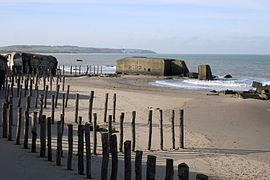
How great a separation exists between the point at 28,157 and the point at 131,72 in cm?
4822

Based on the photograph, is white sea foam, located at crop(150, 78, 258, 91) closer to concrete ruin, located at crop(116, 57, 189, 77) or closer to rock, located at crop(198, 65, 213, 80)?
rock, located at crop(198, 65, 213, 80)

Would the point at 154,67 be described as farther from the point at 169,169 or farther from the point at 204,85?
the point at 169,169

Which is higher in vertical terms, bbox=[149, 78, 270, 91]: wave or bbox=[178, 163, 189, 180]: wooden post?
bbox=[178, 163, 189, 180]: wooden post

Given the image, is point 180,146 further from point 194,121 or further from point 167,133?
point 194,121

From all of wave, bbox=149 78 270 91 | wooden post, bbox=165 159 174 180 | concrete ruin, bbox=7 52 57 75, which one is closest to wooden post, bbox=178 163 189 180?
wooden post, bbox=165 159 174 180

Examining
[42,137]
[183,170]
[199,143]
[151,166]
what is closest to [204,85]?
[199,143]

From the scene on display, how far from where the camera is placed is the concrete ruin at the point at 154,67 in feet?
184

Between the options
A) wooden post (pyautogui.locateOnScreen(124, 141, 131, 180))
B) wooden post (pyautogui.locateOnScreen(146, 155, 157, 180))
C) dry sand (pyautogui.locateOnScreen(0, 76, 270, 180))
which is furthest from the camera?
dry sand (pyautogui.locateOnScreen(0, 76, 270, 180))

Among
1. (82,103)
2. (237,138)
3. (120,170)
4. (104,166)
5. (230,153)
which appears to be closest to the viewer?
(104,166)

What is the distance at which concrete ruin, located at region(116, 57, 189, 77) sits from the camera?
5603 centimetres

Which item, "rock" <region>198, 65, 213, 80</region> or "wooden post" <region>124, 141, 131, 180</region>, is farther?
"rock" <region>198, 65, 213, 80</region>

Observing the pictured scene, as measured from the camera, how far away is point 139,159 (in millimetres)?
7992

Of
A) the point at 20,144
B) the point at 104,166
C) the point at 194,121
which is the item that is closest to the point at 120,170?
the point at 104,166

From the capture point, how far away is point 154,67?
56531mm
